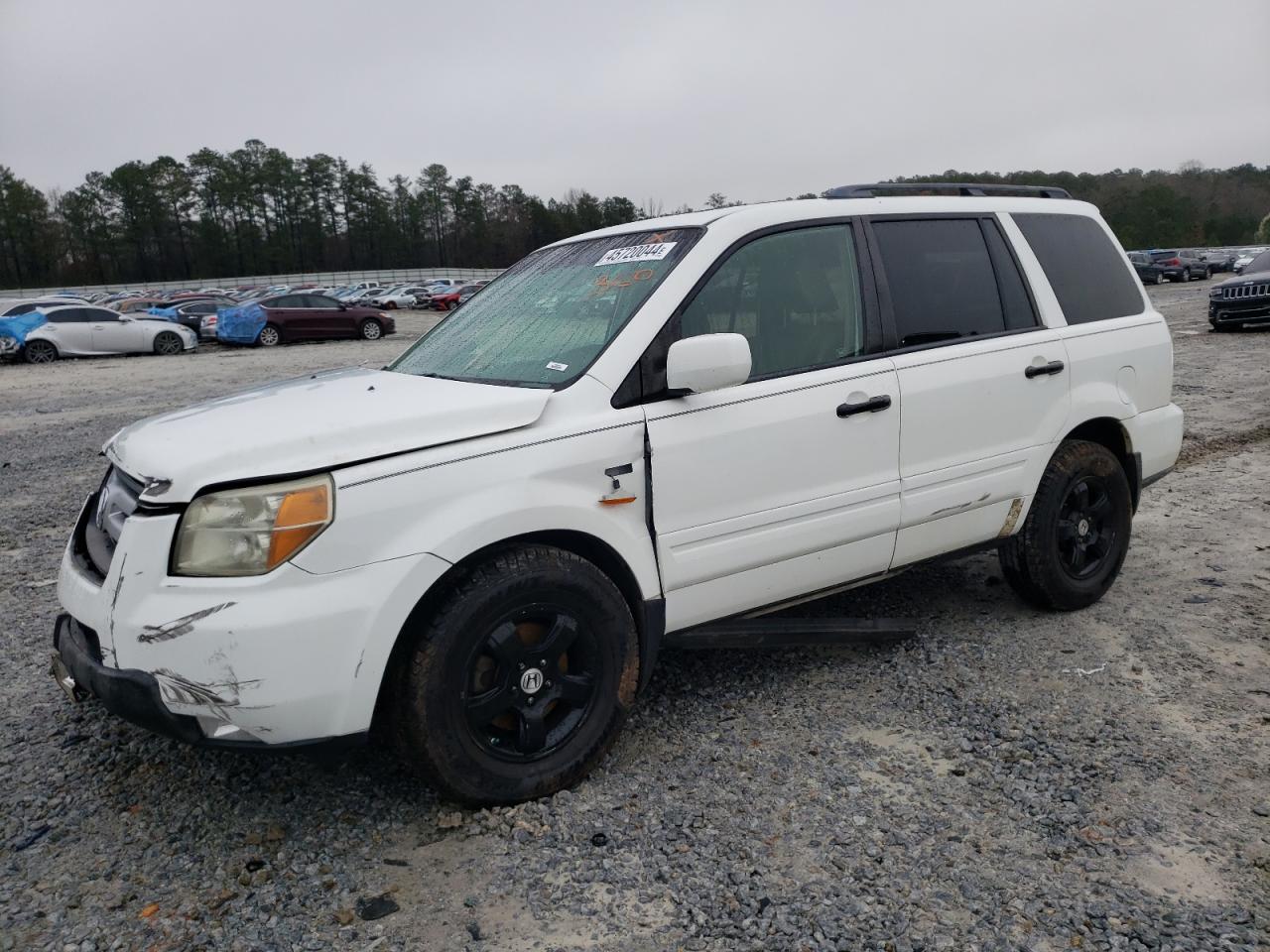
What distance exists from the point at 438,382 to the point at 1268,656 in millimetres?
3555

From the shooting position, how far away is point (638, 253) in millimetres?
3590

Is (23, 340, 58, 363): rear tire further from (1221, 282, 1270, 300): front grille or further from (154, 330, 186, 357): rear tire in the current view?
(1221, 282, 1270, 300): front grille

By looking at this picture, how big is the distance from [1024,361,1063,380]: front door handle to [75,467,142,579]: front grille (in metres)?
3.40

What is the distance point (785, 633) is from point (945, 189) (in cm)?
223

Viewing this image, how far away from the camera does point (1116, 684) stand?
381 centimetres

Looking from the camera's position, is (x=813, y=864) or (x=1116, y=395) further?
(x=1116, y=395)

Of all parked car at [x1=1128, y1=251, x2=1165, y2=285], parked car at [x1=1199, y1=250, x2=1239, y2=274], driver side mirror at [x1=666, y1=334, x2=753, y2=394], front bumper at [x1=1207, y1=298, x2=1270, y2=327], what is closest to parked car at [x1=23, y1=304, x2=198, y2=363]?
front bumper at [x1=1207, y1=298, x2=1270, y2=327]

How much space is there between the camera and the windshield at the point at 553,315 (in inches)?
129

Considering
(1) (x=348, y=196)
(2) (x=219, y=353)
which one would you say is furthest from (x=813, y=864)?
(1) (x=348, y=196)

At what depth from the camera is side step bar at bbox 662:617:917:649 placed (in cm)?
338

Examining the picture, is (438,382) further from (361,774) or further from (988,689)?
(988,689)

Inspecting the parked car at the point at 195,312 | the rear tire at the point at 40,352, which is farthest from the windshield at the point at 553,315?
the parked car at the point at 195,312

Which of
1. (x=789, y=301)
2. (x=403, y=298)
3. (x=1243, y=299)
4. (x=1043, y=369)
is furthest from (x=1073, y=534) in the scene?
(x=403, y=298)

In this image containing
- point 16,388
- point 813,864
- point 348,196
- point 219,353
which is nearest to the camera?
point 813,864
